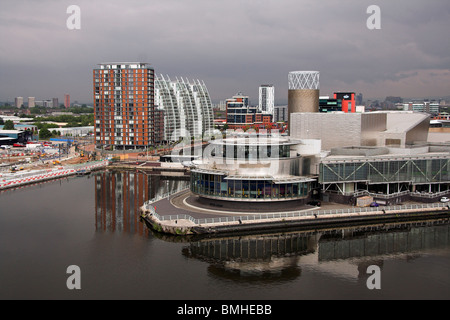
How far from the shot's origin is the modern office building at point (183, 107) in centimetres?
9606

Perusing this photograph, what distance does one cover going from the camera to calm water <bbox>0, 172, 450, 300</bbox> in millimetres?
22438

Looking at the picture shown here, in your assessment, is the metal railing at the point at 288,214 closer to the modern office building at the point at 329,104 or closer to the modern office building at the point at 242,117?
the modern office building at the point at 329,104

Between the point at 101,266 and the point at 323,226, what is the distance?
16.0m

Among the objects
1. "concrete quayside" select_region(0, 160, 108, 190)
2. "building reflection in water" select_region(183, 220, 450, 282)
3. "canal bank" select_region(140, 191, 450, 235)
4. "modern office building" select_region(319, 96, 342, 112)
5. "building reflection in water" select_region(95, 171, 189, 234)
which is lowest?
"building reflection in water" select_region(183, 220, 450, 282)

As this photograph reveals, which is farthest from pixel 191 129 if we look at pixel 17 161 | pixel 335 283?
pixel 335 283

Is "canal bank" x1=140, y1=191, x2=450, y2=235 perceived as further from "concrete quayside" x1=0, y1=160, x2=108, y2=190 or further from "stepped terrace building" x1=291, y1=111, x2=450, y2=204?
"concrete quayside" x1=0, y1=160, x2=108, y2=190

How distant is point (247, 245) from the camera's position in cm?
2947

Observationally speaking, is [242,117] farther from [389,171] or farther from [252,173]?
[252,173]

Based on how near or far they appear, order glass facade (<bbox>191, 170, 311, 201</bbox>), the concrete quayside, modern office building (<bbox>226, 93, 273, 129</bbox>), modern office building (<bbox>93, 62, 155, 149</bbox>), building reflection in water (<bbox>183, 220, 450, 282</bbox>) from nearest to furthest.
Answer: building reflection in water (<bbox>183, 220, 450, 282</bbox>), glass facade (<bbox>191, 170, 311, 201</bbox>), the concrete quayside, modern office building (<bbox>93, 62, 155, 149</bbox>), modern office building (<bbox>226, 93, 273, 129</bbox>)

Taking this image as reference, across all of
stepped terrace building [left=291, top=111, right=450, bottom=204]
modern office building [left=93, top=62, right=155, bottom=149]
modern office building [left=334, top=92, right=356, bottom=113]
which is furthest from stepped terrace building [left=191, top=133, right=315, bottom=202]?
modern office building [left=334, top=92, right=356, bottom=113]

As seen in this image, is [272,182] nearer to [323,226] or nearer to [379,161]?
[323,226]

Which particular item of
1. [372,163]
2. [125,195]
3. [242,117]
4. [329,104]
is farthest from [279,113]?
[372,163]

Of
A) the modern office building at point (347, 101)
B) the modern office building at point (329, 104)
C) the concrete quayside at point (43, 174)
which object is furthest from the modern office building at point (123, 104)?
the modern office building at point (329, 104)

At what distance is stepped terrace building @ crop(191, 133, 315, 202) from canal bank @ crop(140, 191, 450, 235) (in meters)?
1.30
